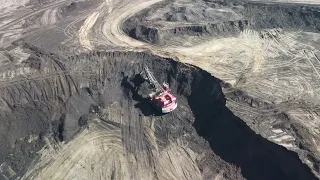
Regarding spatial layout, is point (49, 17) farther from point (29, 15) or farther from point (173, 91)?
point (173, 91)

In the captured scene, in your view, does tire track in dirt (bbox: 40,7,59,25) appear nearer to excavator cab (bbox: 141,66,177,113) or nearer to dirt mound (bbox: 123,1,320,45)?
dirt mound (bbox: 123,1,320,45)

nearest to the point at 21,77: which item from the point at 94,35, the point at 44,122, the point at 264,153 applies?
the point at 44,122

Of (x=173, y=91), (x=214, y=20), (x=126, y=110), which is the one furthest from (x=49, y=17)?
(x=214, y=20)

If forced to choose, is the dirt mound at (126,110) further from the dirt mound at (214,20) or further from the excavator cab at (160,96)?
the dirt mound at (214,20)

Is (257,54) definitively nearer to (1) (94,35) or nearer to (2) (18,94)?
(1) (94,35)

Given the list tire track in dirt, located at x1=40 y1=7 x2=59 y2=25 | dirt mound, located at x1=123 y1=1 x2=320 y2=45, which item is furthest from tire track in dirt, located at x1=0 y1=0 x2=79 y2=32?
dirt mound, located at x1=123 y1=1 x2=320 y2=45

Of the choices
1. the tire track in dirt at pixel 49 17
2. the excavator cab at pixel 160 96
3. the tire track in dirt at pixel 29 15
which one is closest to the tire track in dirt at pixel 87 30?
the tire track in dirt at pixel 49 17

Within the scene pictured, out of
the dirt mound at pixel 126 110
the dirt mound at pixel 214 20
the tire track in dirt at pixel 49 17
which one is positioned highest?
the tire track in dirt at pixel 49 17
